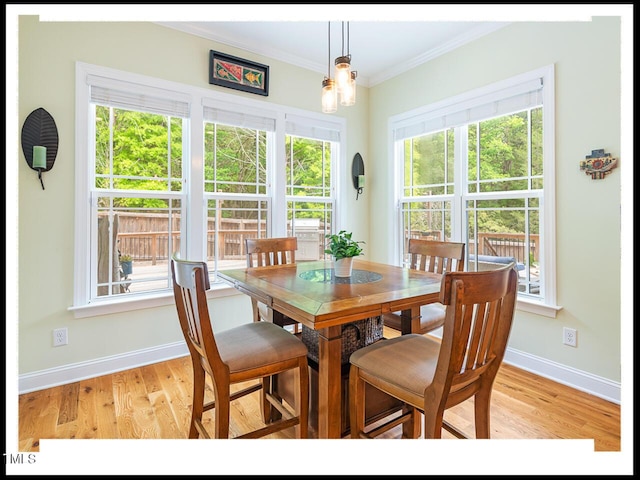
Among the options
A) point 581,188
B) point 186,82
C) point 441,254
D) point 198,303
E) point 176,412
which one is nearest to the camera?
point 198,303

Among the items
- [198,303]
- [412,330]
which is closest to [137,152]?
[198,303]

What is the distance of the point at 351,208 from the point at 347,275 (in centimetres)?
197

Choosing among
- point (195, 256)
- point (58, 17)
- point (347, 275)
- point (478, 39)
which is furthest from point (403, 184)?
point (58, 17)

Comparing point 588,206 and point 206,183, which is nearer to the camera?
point 588,206

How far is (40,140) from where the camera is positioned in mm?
2189

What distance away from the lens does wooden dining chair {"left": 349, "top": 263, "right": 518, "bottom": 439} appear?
44.1 inches

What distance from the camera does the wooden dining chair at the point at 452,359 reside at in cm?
112

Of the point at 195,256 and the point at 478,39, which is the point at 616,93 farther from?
the point at 195,256

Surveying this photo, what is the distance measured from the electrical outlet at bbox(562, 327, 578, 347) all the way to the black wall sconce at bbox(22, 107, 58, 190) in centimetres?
373

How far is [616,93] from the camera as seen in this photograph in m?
2.06

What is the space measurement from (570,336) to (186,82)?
3.52 metres

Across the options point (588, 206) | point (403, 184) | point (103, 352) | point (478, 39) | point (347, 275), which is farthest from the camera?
point (403, 184)

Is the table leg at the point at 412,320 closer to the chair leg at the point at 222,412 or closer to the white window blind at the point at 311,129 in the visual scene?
the chair leg at the point at 222,412

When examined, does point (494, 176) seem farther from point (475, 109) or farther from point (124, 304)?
point (124, 304)
